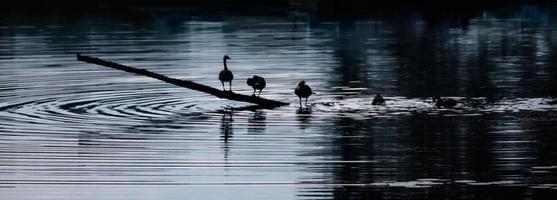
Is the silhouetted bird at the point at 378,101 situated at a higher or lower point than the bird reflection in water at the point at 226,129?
higher

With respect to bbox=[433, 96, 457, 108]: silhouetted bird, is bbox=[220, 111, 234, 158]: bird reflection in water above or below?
below

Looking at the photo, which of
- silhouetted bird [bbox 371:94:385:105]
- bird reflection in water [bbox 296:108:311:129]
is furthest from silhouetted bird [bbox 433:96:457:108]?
bird reflection in water [bbox 296:108:311:129]

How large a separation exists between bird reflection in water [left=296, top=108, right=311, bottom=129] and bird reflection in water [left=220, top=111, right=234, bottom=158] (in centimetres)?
128

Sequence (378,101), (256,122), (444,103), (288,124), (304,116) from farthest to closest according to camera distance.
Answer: (378,101) < (444,103) < (304,116) < (256,122) < (288,124)

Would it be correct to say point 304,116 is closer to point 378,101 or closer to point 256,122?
point 256,122

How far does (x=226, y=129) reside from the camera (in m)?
27.1

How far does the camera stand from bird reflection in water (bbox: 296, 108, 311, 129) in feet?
90.1

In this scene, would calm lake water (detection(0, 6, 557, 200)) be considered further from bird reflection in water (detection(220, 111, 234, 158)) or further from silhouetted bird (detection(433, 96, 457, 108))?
silhouetted bird (detection(433, 96, 457, 108))

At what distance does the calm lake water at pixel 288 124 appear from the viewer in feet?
66.4

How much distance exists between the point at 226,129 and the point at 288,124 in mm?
1232


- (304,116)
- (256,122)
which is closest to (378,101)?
(304,116)

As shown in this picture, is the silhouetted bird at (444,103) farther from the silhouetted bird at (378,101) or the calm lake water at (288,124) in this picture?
the silhouetted bird at (378,101)

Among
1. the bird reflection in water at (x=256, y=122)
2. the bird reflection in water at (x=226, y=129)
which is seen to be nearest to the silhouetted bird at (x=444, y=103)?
the bird reflection in water at (x=256, y=122)

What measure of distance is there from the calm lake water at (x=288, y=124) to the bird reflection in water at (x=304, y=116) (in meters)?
0.13
